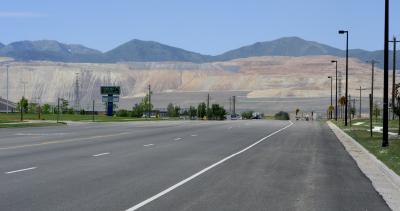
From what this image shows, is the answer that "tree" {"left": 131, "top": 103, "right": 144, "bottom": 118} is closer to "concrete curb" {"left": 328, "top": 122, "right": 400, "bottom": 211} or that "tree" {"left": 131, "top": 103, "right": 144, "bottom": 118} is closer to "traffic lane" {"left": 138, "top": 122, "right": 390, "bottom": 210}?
"concrete curb" {"left": 328, "top": 122, "right": 400, "bottom": 211}

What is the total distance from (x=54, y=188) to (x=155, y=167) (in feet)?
18.4

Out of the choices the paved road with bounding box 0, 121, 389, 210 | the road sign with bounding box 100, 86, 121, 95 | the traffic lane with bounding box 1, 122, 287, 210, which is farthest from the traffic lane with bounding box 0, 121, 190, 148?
the road sign with bounding box 100, 86, 121, 95

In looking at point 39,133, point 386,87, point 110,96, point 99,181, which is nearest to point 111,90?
point 110,96

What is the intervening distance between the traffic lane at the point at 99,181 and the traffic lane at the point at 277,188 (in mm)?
752

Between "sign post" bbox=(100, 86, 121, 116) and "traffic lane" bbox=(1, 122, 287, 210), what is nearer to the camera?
"traffic lane" bbox=(1, 122, 287, 210)

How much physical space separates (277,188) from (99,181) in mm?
3892

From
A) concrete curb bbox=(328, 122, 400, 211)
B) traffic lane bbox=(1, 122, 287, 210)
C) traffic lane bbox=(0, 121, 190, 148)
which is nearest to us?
traffic lane bbox=(1, 122, 287, 210)

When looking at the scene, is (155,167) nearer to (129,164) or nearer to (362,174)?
(129,164)

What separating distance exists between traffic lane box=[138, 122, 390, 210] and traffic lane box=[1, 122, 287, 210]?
0.75m

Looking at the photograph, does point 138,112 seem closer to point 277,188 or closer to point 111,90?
point 111,90

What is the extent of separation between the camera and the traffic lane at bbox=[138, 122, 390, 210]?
12.4 meters

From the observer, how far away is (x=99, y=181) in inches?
612

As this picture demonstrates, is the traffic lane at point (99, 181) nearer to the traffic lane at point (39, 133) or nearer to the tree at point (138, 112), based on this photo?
the traffic lane at point (39, 133)

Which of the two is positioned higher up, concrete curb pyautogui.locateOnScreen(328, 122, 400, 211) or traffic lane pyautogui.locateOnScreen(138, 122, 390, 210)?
traffic lane pyautogui.locateOnScreen(138, 122, 390, 210)
